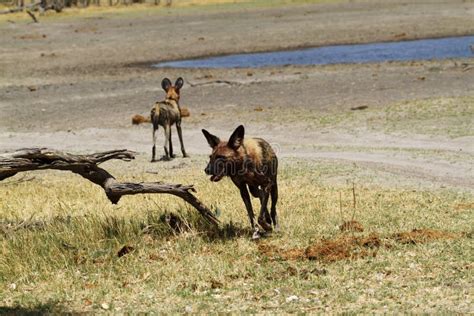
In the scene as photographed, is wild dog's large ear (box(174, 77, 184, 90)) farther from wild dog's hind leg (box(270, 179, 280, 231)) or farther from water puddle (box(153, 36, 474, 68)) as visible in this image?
water puddle (box(153, 36, 474, 68))

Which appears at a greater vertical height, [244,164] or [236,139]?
[236,139]

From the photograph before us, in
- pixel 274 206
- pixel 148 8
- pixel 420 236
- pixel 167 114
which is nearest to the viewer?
pixel 420 236

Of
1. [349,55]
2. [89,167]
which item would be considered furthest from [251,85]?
[89,167]

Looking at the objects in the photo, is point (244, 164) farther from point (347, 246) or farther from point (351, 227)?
point (351, 227)

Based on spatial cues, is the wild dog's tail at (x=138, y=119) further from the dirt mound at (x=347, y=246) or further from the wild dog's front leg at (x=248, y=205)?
the dirt mound at (x=347, y=246)

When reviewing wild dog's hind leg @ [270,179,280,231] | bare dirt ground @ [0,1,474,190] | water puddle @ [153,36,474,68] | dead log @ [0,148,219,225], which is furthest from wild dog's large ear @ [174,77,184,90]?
water puddle @ [153,36,474,68]

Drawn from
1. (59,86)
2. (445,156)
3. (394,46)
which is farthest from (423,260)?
(394,46)

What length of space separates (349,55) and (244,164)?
108ft

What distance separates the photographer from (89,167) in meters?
12.2

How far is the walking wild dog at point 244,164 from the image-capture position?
1099 centimetres

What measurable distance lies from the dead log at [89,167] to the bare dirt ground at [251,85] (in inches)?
259

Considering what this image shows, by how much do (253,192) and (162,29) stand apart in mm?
43910

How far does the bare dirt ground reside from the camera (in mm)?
23234

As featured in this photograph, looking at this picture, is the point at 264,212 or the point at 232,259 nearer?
the point at 232,259
